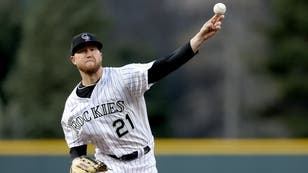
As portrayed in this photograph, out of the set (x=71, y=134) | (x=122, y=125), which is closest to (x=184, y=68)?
(x=71, y=134)

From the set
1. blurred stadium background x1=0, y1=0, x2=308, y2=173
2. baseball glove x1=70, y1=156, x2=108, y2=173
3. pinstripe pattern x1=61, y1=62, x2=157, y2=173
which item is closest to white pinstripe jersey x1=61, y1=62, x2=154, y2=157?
pinstripe pattern x1=61, y1=62, x2=157, y2=173

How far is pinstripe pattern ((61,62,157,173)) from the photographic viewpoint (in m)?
6.40

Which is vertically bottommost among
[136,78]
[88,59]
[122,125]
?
[122,125]

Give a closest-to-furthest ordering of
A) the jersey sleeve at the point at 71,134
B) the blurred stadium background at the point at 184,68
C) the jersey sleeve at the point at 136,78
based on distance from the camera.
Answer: the jersey sleeve at the point at 136,78
the jersey sleeve at the point at 71,134
the blurred stadium background at the point at 184,68

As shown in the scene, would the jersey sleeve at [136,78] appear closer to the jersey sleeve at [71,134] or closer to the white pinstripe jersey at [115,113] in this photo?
the white pinstripe jersey at [115,113]

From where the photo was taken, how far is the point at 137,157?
6.51 m

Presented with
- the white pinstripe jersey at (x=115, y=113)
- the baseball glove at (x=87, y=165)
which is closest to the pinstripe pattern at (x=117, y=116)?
the white pinstripe jersey at (x=115, y=113)

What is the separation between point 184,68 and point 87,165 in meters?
23.0

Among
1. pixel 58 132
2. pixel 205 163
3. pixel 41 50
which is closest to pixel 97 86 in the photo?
pixel 205 163

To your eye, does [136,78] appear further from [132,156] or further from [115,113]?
[132,156]

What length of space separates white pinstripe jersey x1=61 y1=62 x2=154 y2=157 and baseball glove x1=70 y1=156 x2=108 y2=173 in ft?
0.44

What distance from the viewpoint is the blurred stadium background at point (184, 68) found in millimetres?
24627

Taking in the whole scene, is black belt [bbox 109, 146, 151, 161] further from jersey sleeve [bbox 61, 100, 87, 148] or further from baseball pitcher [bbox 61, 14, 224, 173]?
jersey sleeve [bbox 61, 100, 87, 148]

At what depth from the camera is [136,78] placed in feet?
20.8
